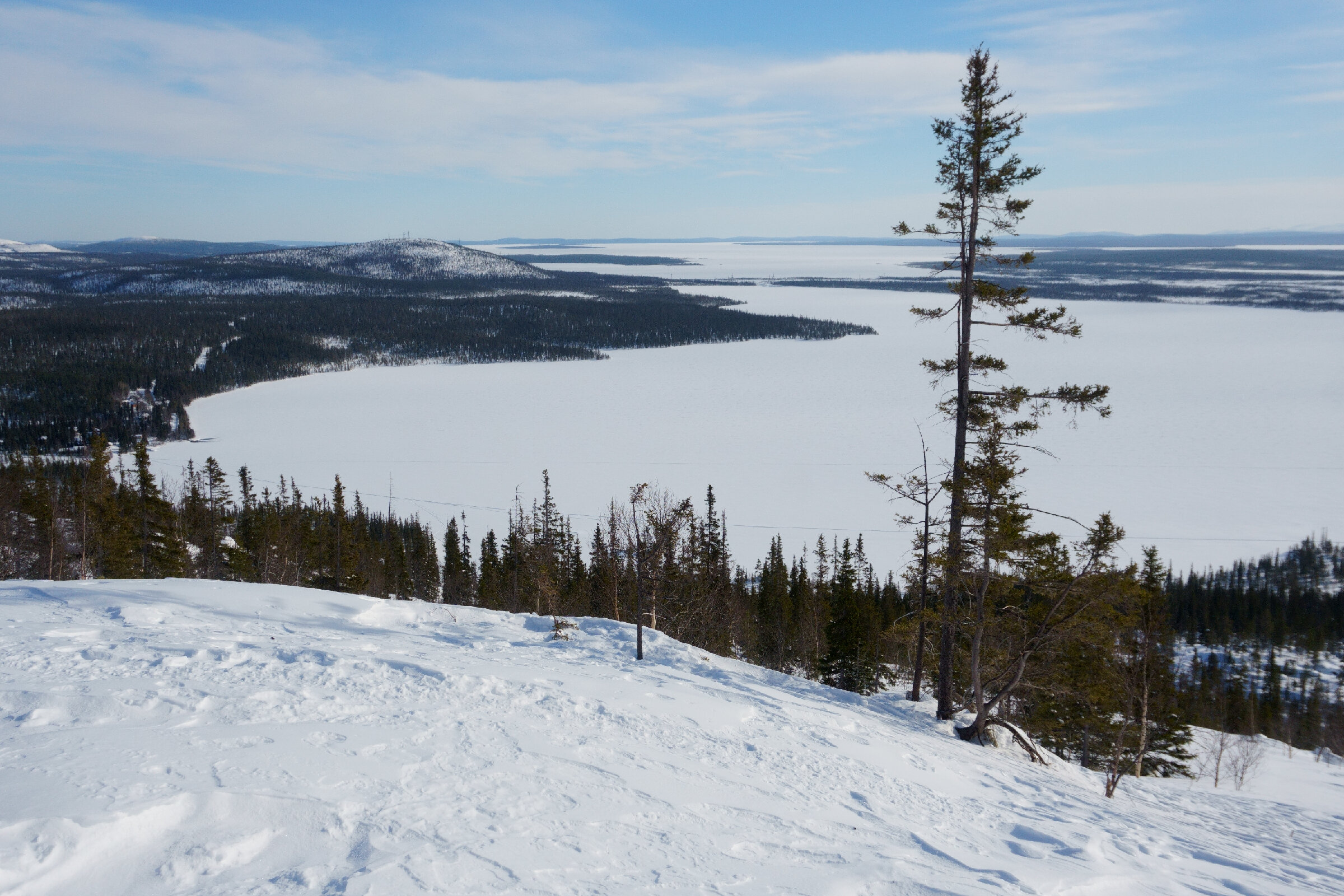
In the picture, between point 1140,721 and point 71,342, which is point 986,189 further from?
point 71,342

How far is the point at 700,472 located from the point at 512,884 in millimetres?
74973

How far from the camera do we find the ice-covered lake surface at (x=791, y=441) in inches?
2616

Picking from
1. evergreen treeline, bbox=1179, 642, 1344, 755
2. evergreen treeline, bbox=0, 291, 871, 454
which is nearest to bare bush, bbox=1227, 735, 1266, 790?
evergreen treeline, bbox=1179, 642, 1344, 755

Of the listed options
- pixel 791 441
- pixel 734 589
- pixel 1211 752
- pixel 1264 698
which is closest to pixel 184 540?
pixel 734 589

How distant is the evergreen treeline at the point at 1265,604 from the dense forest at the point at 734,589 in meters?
0.21

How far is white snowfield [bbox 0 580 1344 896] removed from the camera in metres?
5.26

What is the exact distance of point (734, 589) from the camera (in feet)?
140

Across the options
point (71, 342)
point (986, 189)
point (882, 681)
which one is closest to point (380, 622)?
point (986, 189)

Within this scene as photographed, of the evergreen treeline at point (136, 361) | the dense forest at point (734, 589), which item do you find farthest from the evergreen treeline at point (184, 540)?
the evergreen treeline at point (136, 361)

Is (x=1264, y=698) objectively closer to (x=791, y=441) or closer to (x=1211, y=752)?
(x=1211, y=752)

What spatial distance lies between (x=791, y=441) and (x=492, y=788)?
90881 mm

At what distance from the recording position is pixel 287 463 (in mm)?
90875

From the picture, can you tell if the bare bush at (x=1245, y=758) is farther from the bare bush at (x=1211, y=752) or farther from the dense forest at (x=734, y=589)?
the dense forest at (x=734, y=589)

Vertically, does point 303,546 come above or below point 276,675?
below
